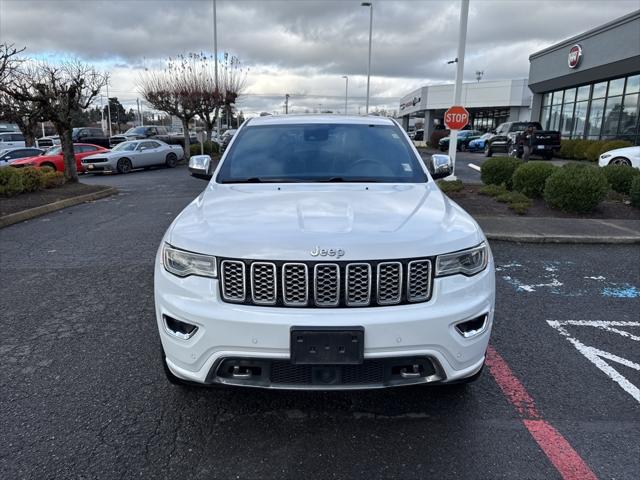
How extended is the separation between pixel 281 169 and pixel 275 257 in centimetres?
155

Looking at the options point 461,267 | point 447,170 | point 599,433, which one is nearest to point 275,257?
point 461,267

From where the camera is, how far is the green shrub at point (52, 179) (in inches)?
527

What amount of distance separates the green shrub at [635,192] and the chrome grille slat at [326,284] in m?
9.16

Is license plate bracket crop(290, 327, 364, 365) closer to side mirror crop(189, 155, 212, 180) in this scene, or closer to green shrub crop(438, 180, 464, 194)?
side mirror crop(189, 155, 212, 180)

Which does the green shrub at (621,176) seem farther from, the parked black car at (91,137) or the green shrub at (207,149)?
the parked black car at (91,137)

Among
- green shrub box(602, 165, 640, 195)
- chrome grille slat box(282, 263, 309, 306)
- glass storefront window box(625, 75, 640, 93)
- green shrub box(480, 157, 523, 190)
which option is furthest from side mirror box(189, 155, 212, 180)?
glass storefront window box(625, 75, 640, 93)

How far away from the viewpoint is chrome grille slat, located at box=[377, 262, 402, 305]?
2455mm

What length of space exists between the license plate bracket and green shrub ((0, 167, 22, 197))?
474 inches

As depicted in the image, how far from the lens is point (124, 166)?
2134 cm

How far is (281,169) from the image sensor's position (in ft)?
12.6

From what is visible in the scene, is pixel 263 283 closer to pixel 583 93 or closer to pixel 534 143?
pixel 534 143

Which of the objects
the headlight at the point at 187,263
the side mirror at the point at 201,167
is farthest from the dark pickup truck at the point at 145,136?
the headlight at the point at 187,263

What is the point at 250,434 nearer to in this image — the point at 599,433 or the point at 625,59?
the point at 599,433

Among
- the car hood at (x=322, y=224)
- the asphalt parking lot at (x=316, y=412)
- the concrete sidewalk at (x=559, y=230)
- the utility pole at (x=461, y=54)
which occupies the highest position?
the utility pole at (x=461, y=54)
